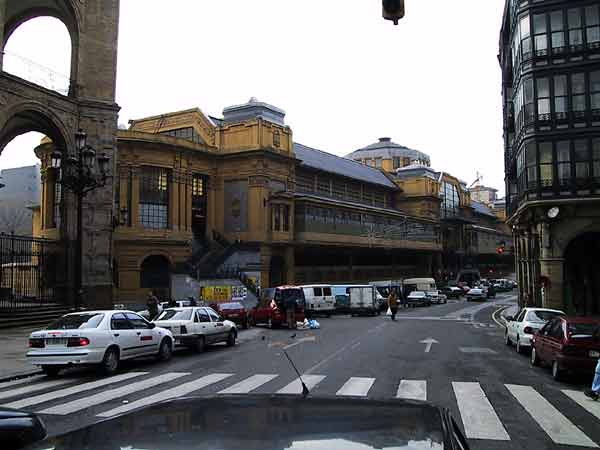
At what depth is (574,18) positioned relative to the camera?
28031 mm

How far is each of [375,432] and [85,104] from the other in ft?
98.3

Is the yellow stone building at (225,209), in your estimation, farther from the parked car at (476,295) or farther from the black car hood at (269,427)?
the black car hood at (269,427)


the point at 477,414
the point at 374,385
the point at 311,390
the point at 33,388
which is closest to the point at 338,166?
the point at 374,385

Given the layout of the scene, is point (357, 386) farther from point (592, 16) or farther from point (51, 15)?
point (51, 15)

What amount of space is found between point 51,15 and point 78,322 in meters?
24.0

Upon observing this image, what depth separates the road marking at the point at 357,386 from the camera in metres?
11.0

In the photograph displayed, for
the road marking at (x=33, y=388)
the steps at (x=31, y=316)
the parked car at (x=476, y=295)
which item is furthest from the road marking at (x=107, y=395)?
the parked car at (x=476, y=295)

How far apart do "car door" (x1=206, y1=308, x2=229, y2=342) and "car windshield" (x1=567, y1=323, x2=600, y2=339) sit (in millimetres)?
11213

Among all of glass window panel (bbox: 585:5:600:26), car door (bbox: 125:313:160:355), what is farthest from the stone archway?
car door (bbox: 125:313:160:355)

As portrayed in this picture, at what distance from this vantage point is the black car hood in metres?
2.49

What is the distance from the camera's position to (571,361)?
12.6 metres

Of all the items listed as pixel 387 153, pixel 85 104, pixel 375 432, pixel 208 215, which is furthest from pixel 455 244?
pixel 375 432

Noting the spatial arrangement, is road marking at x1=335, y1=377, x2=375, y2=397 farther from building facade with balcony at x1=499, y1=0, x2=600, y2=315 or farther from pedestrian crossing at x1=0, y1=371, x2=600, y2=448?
building facade with balcony at x1=499, y1=0, x2=600, y2=315

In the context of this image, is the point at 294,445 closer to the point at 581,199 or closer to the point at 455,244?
the point at 581,199
